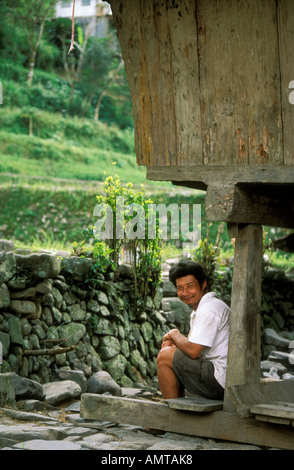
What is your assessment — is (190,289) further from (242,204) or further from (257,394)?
(257,394)

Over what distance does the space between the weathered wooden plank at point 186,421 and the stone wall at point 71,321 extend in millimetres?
1067

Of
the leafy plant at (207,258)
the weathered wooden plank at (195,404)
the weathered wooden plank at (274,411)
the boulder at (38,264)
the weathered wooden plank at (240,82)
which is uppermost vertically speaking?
the weathered wooden plank at (240,82)

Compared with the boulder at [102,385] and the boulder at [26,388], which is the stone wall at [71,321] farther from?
the boulder at [102,385]

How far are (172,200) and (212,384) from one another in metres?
12.9

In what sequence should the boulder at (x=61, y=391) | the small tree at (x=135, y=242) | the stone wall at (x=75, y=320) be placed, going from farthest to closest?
the small tree at (x=135, y=242) < the stone wall at (x=75, y=320) < the boulder at (x=61, y=391)

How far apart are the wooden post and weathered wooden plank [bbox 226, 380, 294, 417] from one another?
62 millimetres

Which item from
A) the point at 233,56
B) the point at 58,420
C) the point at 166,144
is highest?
the point at 233,56

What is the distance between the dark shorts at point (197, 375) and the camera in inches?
185

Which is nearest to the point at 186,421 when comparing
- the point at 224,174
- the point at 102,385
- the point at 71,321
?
the point at 102,385

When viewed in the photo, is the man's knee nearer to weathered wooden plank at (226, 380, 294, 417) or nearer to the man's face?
the man's face

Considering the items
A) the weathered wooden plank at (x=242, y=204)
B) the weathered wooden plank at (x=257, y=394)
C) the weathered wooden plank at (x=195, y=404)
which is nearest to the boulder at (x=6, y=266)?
the weathered wooden plank at (x=195, y=404)
